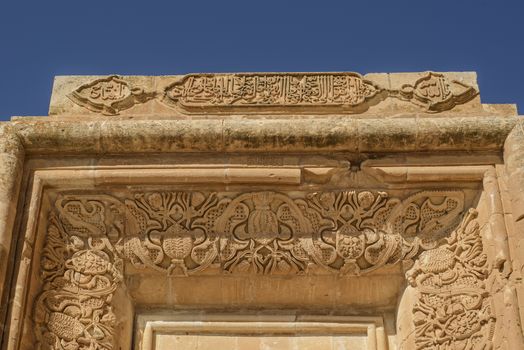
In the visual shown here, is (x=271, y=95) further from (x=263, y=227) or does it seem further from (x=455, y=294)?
(x=455, y=294)

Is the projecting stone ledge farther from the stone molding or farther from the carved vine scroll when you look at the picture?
the stone molding

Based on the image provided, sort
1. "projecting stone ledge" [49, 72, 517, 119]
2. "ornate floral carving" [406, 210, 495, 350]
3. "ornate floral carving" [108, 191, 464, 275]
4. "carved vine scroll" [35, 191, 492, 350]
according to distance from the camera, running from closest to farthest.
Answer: "ornate floral carving" [406, 210, 495, 350], "carved vine scroll" [35, 191, 492, 350], "ornate floral carving" [108, 191, 464, 275], "projecting stone ledge" [49, 72, 517, 119]

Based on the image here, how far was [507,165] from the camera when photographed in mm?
6719

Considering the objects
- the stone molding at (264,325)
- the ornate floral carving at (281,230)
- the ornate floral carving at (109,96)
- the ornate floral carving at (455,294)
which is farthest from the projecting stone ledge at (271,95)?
the stone molding at (264,325)

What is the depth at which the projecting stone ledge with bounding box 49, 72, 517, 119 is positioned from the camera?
7184 millimetres

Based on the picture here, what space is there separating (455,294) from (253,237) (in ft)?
5.40

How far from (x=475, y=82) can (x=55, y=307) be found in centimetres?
399

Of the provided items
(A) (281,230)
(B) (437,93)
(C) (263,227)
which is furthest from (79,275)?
(B) (437,93)

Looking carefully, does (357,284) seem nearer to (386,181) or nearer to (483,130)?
(386,181)

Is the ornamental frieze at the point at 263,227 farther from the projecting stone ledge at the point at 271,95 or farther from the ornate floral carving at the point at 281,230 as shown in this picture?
the projecting stone ledge at the point at 271,95

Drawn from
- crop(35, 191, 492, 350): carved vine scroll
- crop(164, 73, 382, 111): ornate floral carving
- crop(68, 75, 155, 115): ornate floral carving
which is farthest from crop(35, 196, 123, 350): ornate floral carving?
crop(164, 73, 382, 111): ornate floral carving

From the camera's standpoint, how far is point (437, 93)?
286 inches

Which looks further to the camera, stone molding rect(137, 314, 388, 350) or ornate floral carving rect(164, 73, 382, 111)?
ornate floral carving rect(164, 73, 382, 111)

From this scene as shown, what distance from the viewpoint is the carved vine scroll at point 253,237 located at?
6.66 meters
